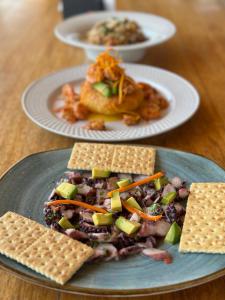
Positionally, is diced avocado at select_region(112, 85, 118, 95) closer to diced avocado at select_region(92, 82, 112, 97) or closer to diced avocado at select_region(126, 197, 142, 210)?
diced avocado at select_region(92, 82, 112, 97)

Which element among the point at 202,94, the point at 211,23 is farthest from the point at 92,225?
the point at 211,23

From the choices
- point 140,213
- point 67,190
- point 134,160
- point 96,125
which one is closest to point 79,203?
point 67,190

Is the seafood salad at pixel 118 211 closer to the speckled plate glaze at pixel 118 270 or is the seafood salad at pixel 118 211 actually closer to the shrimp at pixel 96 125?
the speckled plate glaze at pixel 118 270

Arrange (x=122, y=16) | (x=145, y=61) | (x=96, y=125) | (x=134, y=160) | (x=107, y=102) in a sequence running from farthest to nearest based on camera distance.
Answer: (x=122, y=16) < (x=145, y=61) < (x=107, y=102) < (x=96, y=125) < (x=134, y=160)

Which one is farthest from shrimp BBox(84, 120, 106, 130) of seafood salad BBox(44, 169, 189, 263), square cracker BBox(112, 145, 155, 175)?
seafood salad BBox(44, 169, 189, 263)

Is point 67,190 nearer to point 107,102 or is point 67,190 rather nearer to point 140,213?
point 140,213

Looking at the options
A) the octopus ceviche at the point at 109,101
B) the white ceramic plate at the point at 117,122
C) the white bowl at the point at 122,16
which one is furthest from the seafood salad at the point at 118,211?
the white bowl at the point at 122,16
